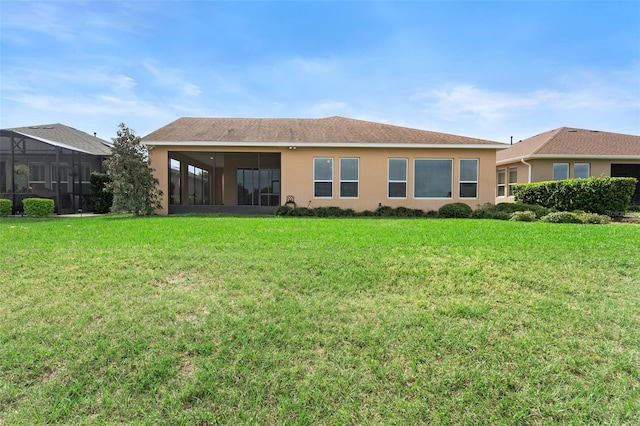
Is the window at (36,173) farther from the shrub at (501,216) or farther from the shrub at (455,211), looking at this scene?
the shrub at (501,216)

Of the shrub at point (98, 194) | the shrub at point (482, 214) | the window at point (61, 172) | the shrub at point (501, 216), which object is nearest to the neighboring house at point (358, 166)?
the shrub at point (482, 214)

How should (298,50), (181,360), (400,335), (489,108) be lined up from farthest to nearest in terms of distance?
(489,108), (298,50), (400,335), (181,360)

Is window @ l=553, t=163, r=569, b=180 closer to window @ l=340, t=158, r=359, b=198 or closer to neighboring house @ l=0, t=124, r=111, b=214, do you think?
window @ l=340, t=158, r=359, b=198

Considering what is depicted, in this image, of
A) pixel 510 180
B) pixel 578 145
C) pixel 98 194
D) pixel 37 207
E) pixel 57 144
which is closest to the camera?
pixel 37 207

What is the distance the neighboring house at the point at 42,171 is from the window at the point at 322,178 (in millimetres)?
9316

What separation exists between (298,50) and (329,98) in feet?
20.2

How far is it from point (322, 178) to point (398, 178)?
11.0 feet

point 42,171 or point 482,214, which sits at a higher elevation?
point 42,171

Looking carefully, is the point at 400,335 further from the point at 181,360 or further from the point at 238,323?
the point at 181,360

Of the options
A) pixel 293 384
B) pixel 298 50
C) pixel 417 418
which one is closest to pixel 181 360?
pixel 293 384

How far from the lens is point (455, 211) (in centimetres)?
1360

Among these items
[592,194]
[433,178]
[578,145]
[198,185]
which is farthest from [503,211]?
[198,185]

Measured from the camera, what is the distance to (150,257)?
17.8 ft

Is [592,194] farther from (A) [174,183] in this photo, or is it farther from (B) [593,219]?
(A) [174,183]
